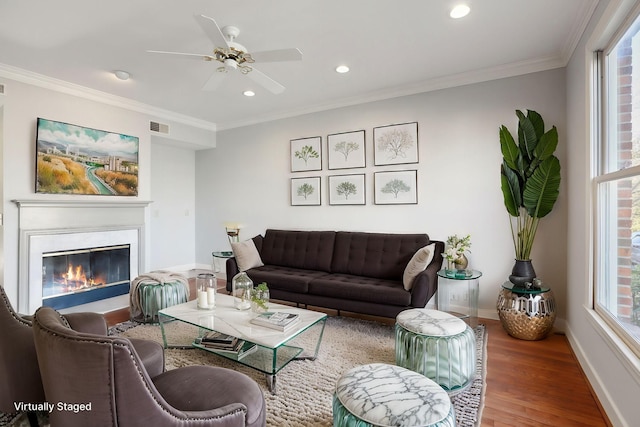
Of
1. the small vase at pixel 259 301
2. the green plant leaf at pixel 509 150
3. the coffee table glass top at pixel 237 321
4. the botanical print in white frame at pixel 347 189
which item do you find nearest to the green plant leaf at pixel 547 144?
the green plant leaf at pixel 509 150

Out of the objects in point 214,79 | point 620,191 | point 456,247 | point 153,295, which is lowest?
point 153,295

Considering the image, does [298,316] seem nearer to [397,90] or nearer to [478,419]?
[478,419]

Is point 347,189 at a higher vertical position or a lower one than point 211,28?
lower

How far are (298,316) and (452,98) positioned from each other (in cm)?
296

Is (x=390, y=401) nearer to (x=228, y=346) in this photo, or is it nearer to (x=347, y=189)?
(x=228, y=346)

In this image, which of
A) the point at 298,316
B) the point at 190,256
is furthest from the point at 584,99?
the point at 190,256

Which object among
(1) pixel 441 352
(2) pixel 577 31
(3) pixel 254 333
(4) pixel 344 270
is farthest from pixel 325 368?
(2) pixel 577 31

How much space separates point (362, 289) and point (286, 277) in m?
0.93

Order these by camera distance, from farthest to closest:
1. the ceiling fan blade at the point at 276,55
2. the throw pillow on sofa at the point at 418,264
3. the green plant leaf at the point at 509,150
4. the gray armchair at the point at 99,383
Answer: the green plant leaf at the point at 509,150 < the throw pillow on sofa at the point at 418,264 < the ceiling fan blade at the point at 276,55 < the gray armchair at the point at 99,383

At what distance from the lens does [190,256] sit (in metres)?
5.89

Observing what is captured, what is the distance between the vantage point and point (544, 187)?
3049 millimetres

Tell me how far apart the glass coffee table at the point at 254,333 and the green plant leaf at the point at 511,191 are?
218 centimetres

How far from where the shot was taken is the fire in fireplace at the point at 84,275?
3631 millimetres

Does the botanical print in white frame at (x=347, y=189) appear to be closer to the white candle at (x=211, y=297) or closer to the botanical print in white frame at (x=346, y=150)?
the botanical print in white frame at (x=346, y=150)
